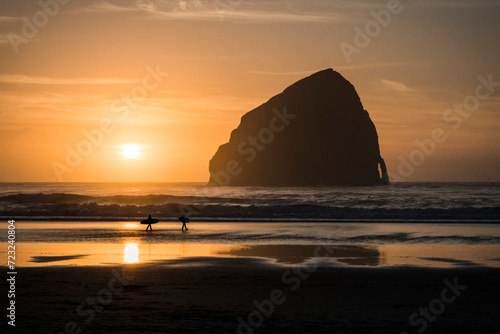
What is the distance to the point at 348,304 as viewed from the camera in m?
12.8

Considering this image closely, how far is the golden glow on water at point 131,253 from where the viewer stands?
20391 mm

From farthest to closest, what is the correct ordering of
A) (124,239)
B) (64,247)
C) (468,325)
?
(124,239), (64,247), (468,325)

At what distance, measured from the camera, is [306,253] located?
74.4ft

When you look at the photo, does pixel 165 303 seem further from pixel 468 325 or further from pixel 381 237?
pixel 381 237

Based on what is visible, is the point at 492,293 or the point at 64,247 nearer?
the point at 492,293

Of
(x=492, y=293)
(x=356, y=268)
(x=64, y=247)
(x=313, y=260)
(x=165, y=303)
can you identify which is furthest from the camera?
(x=64, y=247)

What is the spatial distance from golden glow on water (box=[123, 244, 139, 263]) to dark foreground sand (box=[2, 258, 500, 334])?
86.1 inches

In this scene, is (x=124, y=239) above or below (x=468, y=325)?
above

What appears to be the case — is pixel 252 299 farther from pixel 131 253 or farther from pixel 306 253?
pixel 131 253

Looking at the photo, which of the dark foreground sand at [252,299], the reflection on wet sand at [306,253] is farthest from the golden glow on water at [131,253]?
the reflection on wet sand at [306,253]

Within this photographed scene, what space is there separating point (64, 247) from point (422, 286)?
644 inches

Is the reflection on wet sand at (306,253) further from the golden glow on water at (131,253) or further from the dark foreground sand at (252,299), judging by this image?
the golden glow on water at (131,253)

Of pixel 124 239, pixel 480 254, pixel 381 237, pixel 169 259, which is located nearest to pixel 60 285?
pixel 169 259

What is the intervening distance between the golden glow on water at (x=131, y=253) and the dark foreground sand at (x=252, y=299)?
2188 mm
